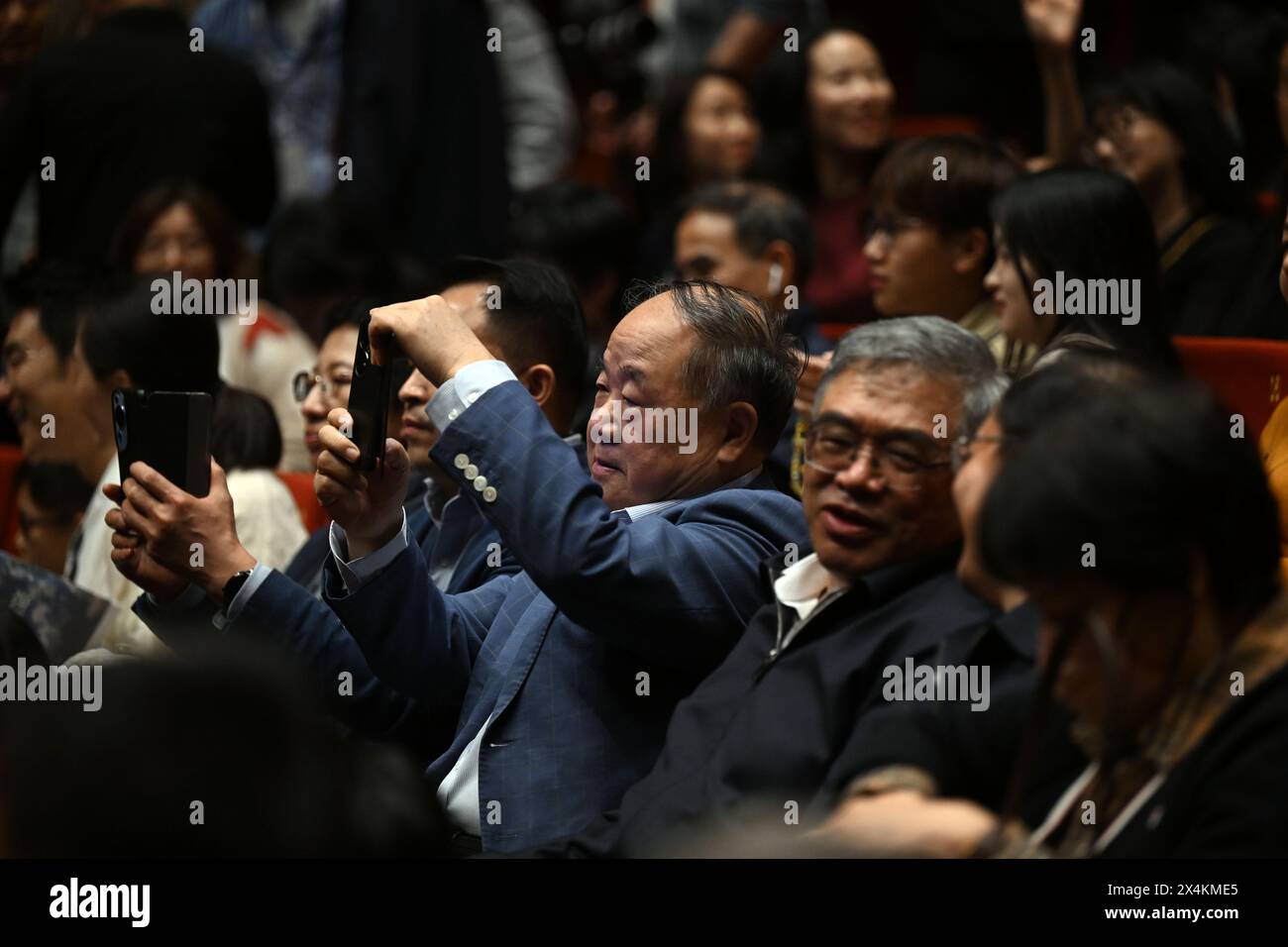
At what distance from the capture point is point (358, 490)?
2055 millimetres

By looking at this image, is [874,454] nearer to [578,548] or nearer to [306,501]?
[578,548]

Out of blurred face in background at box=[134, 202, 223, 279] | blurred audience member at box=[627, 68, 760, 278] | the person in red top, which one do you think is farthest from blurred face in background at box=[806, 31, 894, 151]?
blurred face in background at box=[134, 202, 223, 279]

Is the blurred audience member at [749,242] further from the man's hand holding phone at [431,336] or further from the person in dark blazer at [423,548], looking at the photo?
the man's hand holding phone at [431,336]

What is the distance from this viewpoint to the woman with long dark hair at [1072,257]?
8.39 ft

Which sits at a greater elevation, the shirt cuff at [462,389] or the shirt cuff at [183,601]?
the shirt cuff at [462,389]

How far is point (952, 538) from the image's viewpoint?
1811 millimetres

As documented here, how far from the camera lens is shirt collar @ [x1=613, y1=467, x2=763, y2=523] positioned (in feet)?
6.77

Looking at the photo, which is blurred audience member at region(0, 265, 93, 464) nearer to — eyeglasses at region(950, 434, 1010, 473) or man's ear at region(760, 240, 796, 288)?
man's ear at region(760, 240, 796, 288)

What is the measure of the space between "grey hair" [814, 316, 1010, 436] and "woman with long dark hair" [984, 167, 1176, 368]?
2.37ft

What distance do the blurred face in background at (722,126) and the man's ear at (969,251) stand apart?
1.51 m

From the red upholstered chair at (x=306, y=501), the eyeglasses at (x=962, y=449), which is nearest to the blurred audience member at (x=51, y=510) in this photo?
the red upholstered chair at (x=306, y=501)
